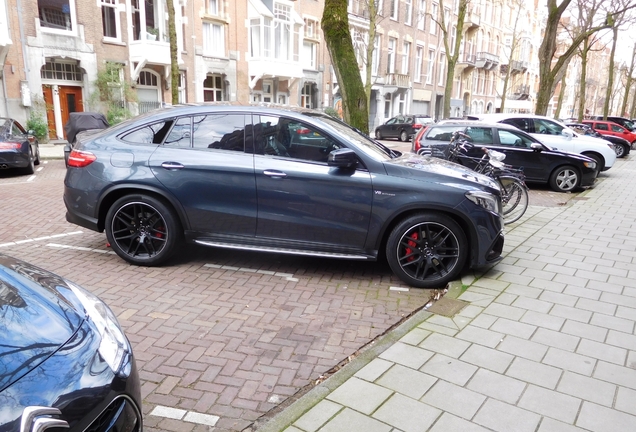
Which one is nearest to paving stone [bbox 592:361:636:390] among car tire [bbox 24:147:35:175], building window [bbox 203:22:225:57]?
car tire [bbox 24:147:35:175]

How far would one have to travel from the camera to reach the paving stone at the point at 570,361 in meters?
3.27

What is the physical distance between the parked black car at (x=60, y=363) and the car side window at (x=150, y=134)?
2835 mm

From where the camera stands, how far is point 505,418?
2719mm

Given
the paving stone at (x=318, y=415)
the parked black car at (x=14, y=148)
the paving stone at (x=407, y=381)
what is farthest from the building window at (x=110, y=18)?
the paving stone at (x=318, y=415)

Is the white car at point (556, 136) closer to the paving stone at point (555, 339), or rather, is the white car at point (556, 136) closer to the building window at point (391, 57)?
the paving stone at point (555, 339)

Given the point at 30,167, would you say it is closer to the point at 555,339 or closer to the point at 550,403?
the point at 555,339

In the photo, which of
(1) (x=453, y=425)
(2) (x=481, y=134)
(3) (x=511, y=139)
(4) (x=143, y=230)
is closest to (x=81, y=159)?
(4) (x=143, y=230)

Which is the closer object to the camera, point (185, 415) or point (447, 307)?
point (185, 415)

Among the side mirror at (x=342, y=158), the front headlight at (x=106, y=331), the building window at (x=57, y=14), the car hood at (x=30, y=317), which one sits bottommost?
the front headlight at (x=106, y=331)

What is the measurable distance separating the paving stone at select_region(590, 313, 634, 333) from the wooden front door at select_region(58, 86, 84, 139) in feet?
71.3

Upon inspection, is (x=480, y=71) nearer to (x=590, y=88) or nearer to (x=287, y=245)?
(x=590, y=88)

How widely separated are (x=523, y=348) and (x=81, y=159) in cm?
468

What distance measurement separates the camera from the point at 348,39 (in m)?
8.00

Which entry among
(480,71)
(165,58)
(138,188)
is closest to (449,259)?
(138,188)
